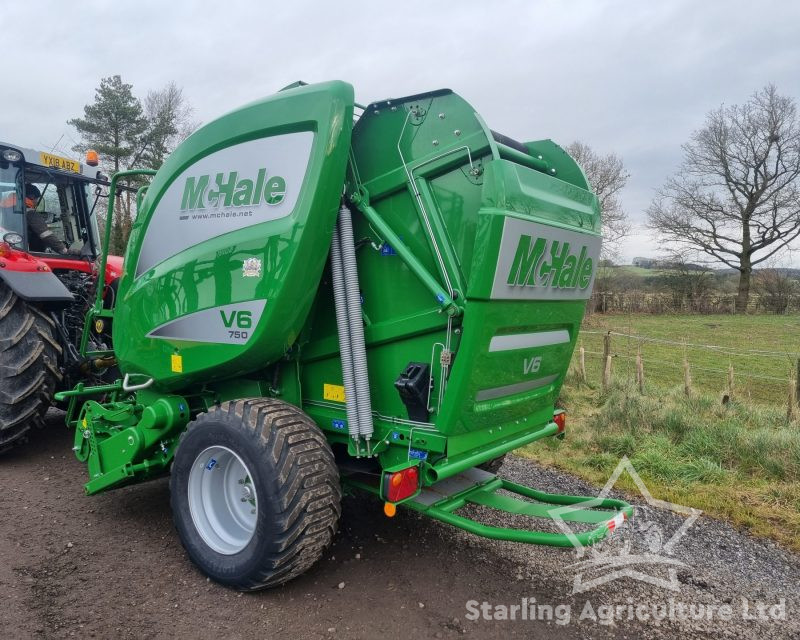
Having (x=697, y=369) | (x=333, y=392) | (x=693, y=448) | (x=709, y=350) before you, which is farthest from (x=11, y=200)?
(x=709, y=350)

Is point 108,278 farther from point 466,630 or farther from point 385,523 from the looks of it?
point 466,630

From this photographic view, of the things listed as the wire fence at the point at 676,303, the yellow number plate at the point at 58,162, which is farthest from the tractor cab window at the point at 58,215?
the wire fence at the point at 676,303

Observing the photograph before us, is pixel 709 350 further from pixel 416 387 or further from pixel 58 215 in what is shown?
pixel 58 215

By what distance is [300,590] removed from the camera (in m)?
3.09

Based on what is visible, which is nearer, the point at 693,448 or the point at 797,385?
the point at 693,448

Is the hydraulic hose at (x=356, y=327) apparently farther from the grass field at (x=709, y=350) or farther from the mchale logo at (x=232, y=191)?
the grass field at (x=709, y=350)

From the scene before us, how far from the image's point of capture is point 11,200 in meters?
5.18

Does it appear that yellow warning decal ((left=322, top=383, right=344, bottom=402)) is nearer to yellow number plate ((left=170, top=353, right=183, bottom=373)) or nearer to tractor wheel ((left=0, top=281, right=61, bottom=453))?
yellow number plate ((left=170, top=353, right=183, bottom=373))

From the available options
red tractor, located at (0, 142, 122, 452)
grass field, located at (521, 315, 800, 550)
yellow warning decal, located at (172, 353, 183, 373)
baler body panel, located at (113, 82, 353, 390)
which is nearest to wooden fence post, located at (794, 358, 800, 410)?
grass field, located at (521, 315, 800, 550)

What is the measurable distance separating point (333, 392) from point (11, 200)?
13.0 feet

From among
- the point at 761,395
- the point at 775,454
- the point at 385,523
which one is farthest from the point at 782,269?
the point at 385,523

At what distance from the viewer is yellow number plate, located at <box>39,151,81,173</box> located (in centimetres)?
546

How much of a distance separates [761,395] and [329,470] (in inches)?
327

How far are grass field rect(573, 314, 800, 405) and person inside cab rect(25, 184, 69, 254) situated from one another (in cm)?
680
